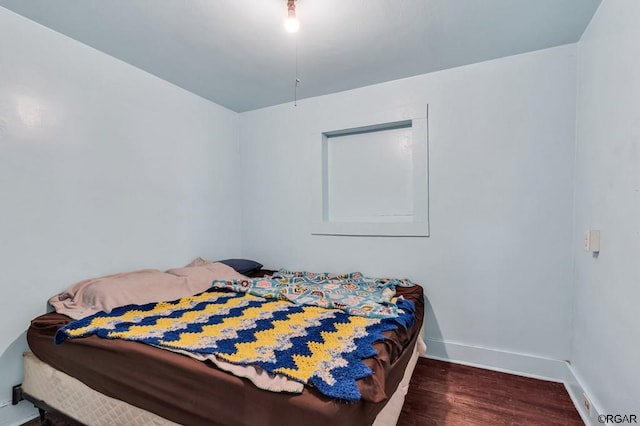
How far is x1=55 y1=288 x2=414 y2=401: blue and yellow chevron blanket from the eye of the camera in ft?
3.93

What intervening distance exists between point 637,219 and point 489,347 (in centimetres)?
150

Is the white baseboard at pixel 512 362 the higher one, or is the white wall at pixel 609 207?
the white wall at pixel 609 207

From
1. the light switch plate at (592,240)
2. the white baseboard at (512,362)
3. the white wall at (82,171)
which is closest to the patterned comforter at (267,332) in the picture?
the white wall at (82,171)

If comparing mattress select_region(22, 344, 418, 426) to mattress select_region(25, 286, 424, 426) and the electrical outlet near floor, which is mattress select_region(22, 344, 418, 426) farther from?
the electrical outlet near floor

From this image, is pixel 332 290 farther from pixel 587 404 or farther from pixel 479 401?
pixel 587 404

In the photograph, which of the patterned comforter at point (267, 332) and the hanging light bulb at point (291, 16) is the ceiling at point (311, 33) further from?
the patterned comforter at point (267, 332)

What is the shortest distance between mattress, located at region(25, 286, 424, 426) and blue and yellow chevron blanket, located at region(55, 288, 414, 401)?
5 centimetres

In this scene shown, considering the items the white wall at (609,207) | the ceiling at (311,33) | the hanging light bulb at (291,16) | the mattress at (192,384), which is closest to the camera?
the mattress at (192,384)

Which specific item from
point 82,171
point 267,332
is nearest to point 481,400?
point 267,332

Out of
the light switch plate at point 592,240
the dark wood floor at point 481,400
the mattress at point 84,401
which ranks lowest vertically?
the dark wood floor at point 481,400

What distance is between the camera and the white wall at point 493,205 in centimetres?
218

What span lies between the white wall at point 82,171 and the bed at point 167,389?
1.14 feet

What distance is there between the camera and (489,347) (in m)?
2.38

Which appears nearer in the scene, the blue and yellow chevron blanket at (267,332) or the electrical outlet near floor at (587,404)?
the blue and yellow chevron blanket at (267,332)
